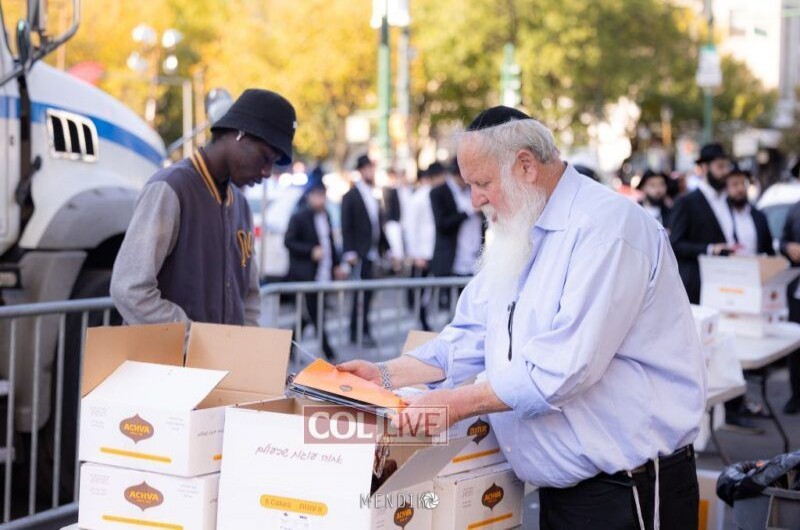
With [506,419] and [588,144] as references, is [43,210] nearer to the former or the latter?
[506,419]

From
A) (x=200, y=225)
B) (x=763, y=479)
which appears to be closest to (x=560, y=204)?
(x=763, y=479)

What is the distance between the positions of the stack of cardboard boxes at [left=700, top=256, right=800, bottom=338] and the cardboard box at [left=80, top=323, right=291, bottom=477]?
4651 millimetres

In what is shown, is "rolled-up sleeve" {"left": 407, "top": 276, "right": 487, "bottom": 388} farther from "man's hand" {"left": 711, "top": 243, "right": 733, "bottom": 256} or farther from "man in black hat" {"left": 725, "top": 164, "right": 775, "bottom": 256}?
"man in black hat" {"left": 725, "top": 164, "right": 775, "bottom": 256}

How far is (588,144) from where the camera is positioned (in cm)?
4369

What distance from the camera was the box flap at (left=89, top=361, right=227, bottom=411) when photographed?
3.29m

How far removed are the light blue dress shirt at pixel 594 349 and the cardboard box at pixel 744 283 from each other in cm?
447

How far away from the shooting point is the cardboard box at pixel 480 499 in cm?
328

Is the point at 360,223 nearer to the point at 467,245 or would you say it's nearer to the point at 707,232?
the point at 467,245

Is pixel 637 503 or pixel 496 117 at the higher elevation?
pixel 496 117

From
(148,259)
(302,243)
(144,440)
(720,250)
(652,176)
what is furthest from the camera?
(652,176)

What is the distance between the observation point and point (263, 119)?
15.8ft

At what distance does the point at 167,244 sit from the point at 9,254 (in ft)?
5.69

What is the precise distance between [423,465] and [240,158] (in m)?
2.15

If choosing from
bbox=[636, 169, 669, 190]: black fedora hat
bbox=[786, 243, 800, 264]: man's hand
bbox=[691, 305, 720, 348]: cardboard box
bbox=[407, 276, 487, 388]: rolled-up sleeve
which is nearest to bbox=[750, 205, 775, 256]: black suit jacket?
bbox=[786, 243, 800, 264]: man's hand
